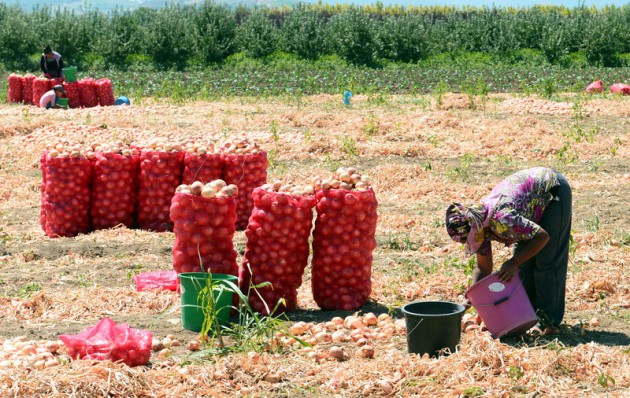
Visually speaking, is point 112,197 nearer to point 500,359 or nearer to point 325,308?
point 325,308

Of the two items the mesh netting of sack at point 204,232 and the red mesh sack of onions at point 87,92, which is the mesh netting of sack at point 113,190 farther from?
the red mesh sack of onions at point 87,92

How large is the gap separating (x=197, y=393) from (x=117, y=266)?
127 inches

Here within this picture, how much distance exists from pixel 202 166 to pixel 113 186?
907 mm

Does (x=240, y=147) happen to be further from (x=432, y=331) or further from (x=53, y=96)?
(x=53, y=96)

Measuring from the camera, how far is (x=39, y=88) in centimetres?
1808

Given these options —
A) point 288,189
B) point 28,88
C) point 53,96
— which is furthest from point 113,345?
point 28,88

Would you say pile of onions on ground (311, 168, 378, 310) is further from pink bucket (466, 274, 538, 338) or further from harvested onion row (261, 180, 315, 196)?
pink bucket (466, 274, 538, 338)

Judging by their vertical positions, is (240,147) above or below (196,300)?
above

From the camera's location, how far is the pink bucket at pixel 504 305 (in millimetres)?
5547

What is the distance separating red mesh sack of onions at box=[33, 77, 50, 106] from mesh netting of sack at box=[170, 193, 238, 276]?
1274 centimetres

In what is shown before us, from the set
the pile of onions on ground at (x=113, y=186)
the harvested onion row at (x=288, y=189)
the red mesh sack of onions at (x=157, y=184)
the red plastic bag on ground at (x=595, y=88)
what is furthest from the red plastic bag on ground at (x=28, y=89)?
the harvested onion row at (x=288, y=189)

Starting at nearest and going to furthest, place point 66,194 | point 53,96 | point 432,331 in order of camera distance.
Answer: point 432,331, point 66,194, point 53,96

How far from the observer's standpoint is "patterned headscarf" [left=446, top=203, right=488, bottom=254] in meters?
5.45

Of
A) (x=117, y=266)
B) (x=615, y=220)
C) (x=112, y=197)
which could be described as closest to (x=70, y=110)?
(x=112, y=197)
